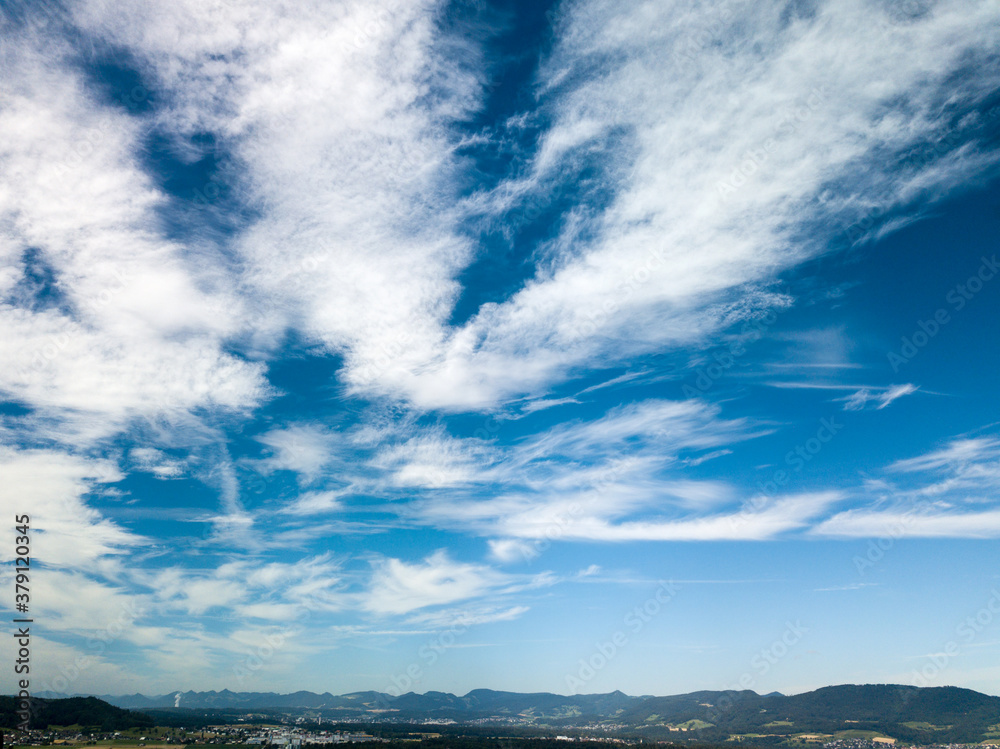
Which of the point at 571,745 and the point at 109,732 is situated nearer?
the point at 109,732

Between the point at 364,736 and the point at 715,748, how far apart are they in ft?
423

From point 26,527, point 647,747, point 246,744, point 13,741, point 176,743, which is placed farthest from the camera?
point 647,747

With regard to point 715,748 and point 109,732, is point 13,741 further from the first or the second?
point 715,748

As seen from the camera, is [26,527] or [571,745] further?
[571,745]

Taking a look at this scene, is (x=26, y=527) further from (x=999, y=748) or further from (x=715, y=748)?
(x=999, y=748)

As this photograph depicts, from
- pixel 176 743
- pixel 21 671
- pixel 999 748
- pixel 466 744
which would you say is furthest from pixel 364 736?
pixel 999 748

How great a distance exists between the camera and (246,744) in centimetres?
14562

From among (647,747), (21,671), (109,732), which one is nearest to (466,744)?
(647,747)

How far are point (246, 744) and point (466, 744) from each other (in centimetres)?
6151

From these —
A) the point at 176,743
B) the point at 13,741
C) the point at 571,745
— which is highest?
the point at 13,741

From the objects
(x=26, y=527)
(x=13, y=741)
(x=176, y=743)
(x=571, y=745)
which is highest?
(x=26, y=527)

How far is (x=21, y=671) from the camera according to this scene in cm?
3472

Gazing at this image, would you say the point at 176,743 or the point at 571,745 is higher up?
the point at 176,743

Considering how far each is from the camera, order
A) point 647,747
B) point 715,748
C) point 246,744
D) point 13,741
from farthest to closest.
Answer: point 715,748, point 647,747, point 246,744, point 13,741
